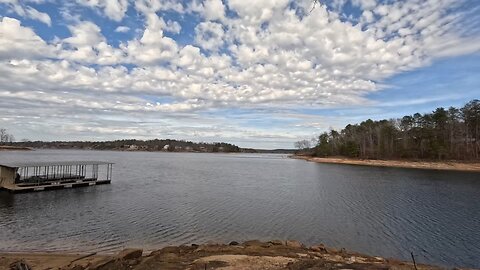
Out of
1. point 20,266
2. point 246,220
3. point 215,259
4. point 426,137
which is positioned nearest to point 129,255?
point 215,259

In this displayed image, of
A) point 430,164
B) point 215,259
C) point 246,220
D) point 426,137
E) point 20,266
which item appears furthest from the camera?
point 426,137

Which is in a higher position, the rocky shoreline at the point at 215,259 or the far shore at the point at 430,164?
the far shore at the point at 430,164

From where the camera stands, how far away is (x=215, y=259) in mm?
13359

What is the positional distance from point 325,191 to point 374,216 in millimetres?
15979

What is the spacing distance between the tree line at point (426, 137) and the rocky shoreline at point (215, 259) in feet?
309

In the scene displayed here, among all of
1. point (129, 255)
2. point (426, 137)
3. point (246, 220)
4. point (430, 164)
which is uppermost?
point (426, 137)

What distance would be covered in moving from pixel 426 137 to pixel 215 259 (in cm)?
10389

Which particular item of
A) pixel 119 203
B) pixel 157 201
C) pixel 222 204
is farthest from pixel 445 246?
pixel 119 203

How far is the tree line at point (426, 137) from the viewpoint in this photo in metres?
96.1

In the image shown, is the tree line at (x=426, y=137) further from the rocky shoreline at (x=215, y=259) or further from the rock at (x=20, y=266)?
the rock at (x=20, y=266)

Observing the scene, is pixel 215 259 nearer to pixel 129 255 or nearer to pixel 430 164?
pixel 129 255

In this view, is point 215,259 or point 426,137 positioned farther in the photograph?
point 426,137

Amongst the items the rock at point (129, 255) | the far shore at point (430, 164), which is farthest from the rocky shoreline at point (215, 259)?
the far shore at point (430, 164)

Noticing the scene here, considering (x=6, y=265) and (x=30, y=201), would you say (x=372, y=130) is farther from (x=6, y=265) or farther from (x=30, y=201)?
(x=6, y=265)
